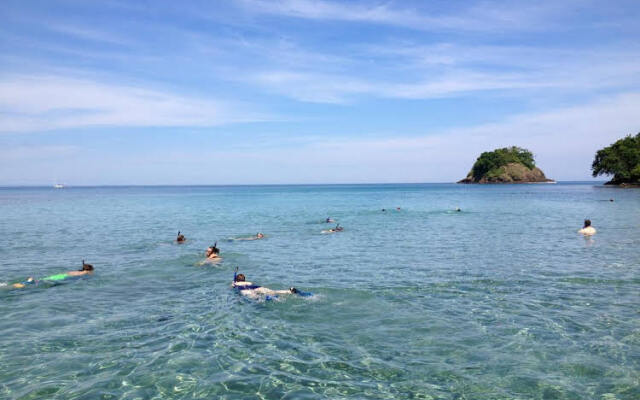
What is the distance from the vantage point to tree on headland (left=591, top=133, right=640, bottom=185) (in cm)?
12725

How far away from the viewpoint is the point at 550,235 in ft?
107

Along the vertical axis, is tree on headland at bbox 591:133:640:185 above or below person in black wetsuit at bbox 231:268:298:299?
above

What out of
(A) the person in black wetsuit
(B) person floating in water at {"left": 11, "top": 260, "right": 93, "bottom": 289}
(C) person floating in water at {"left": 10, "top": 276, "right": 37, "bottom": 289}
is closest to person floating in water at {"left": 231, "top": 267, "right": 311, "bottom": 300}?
(A) the person in black wetsuit

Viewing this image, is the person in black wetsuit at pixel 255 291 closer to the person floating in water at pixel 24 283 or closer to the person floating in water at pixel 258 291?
the person floating in water at pixel 258 291

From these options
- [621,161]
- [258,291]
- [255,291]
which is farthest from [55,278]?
[621,161]

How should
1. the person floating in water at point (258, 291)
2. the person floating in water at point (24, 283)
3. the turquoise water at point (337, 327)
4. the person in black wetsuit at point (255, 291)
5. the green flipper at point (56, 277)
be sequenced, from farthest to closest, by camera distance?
the green flipper at point (56, 277)
the person floating in water at point (24, 283)
the person in black wetsuit at point (255, 291)
the person floating in water at point (258, 291)
the turquoise water at point (337, 327)

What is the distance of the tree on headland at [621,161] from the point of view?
417 ft

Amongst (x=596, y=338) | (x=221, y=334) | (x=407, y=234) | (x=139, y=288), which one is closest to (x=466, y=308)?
(x=596, y=338)

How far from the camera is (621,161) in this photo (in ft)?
431

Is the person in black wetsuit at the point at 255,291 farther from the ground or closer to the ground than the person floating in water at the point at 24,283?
farther from the ground

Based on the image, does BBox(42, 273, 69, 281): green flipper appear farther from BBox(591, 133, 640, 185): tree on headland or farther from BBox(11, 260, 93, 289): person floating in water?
BBox(591, 133, 640, 185): tree on headland

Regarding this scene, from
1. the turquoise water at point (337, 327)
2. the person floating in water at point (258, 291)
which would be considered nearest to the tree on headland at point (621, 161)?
the turquoise water at point (337, 327)

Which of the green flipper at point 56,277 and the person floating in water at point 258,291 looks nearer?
the person floating in water at point 258,291

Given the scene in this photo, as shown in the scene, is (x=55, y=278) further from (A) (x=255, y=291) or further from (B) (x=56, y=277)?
(A) (x=255, y=291)
